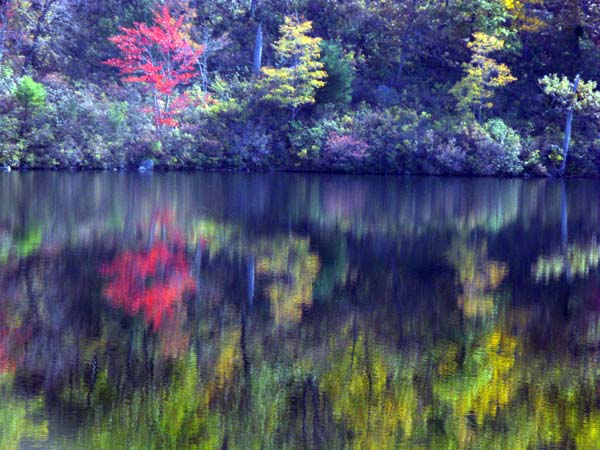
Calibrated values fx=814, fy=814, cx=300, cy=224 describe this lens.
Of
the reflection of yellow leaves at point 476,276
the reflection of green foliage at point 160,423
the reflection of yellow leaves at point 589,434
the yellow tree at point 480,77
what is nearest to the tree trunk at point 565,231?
the reflection of yellow leaves at point 476,276

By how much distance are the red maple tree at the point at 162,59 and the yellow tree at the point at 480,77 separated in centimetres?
1121

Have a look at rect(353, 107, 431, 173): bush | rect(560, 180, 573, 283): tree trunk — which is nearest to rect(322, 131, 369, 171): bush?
rect(353, 107, 431, 173): bush

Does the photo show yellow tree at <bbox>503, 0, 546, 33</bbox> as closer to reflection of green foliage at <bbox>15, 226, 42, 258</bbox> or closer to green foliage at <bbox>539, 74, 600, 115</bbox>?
green foliage at <bbox>539, 74, 600, 115</bbox>

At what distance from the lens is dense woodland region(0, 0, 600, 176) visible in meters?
33.4

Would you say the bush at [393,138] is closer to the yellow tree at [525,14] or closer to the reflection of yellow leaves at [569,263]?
the yellow tree at [525,14]

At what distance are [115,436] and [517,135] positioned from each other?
30.8 m

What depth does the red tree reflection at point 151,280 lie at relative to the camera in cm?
896

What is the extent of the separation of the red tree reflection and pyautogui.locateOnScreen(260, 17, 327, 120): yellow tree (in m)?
21.1

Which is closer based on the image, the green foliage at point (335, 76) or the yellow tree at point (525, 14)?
the green foliage at point (335, 76)

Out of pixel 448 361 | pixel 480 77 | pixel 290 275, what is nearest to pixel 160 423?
pixel 448 361

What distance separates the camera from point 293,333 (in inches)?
314

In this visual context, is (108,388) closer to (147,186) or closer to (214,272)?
(214,272)

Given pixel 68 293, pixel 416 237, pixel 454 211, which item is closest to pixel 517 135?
pixel 454 211

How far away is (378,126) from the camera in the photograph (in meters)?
34.5
